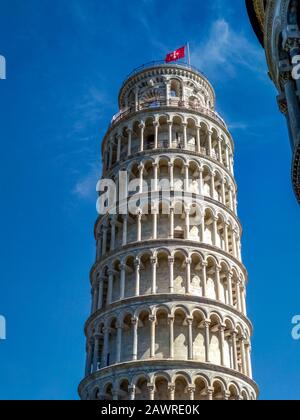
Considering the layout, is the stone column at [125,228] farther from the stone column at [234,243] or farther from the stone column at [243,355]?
the stone column at [243,355]

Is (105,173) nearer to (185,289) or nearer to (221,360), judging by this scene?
(185,289)

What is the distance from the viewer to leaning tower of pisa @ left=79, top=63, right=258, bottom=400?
32.7 meters

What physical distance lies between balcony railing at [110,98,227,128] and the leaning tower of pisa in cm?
11

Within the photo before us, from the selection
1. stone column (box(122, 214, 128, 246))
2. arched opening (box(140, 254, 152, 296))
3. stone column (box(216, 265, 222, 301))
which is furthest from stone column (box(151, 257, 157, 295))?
stone column (box(216, 265, 222, 301))

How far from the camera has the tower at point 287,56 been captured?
16.0 meters

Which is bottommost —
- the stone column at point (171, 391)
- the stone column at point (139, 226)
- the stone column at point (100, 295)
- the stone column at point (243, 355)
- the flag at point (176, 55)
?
the stone column at point (171, 391)

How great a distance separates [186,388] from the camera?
31.7 metres

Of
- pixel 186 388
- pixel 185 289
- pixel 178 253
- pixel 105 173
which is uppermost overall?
pixel 105 173

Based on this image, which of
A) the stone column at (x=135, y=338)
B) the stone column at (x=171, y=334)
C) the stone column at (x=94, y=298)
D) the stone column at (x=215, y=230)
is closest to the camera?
the stone column at (x=171, y=334)

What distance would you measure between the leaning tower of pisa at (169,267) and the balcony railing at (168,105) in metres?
0.11

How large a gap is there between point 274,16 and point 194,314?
20.2 meters

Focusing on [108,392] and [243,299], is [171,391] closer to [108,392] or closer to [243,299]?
[108,392]

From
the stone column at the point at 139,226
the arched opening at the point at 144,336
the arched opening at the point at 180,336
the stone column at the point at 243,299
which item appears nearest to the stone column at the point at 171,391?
the arched opening at the point at 180,336
